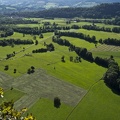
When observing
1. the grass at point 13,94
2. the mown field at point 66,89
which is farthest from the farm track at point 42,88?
the grass at point 13,94

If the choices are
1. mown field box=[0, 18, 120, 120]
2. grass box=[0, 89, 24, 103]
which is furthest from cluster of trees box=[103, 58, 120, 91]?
grass box=[0, 89, 24, 103]

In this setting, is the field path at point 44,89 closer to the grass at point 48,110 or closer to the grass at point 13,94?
the grass at point 13,94

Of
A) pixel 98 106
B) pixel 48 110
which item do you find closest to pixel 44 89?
pixel 48 110

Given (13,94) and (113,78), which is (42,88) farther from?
(113,78)

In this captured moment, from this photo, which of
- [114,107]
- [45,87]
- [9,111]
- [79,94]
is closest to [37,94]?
[45,87]

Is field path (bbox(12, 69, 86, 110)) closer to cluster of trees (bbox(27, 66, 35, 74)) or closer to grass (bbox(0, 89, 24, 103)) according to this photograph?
grass (bbox(0, 89, 24, 103))
